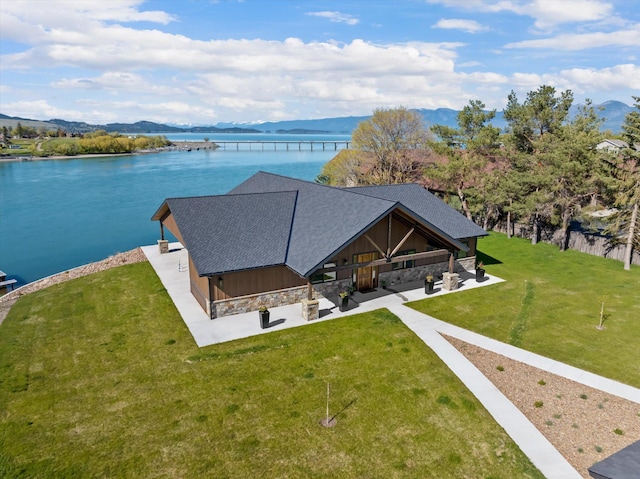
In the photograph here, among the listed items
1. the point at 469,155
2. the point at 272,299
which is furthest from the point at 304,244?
the point at 469,155

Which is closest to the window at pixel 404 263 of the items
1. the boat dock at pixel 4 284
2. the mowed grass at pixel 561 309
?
the mowed grass at pixel 561 309

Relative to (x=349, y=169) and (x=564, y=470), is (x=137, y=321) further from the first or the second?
(x=349, y=169)

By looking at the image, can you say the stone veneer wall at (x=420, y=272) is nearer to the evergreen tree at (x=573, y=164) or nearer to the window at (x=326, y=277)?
the window at (x=326, y=277)

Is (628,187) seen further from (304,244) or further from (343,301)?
(304,244)

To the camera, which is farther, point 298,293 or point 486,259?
point 486,259

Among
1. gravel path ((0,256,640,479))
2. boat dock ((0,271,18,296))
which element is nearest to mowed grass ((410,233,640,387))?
gravel path ((0,256,640,479))

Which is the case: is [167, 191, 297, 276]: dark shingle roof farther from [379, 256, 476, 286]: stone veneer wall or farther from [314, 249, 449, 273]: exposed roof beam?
[379, 256, 476, 286]: stone veneer wall
